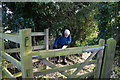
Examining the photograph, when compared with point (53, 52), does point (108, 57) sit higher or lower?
lower

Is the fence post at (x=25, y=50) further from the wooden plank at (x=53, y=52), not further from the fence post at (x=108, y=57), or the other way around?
the fence post at (x=108, y=57)

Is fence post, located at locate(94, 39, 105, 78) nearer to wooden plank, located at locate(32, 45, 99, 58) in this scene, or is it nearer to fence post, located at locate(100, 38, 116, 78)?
fence post, located at locate(100, 38, 116, 78)

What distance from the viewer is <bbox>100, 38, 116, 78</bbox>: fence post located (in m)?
2.21

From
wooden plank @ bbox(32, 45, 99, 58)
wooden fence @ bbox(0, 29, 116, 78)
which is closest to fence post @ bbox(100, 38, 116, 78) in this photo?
wooden fence @ bbox(0, 29, 116, 78)

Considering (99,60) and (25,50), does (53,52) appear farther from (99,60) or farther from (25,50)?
(99,60)

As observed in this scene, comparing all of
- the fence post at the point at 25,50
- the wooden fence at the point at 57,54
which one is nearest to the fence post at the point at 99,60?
the wooden fence at the point at 57,54

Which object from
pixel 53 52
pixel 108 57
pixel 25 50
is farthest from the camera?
pixel 108 57

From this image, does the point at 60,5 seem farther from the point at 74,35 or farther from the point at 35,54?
the point at 35,54

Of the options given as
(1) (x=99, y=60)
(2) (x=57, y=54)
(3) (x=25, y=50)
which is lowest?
(1) (x=99, y=60)

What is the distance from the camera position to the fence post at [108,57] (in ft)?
7.27

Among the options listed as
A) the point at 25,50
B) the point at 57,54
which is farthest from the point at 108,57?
the point at 25,50

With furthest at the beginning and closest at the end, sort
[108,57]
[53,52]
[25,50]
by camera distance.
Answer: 1. [108,57]
2. [53,52]
3. [25,50]

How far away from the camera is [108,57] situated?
2260 mm

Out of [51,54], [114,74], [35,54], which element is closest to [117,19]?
[114,74]
